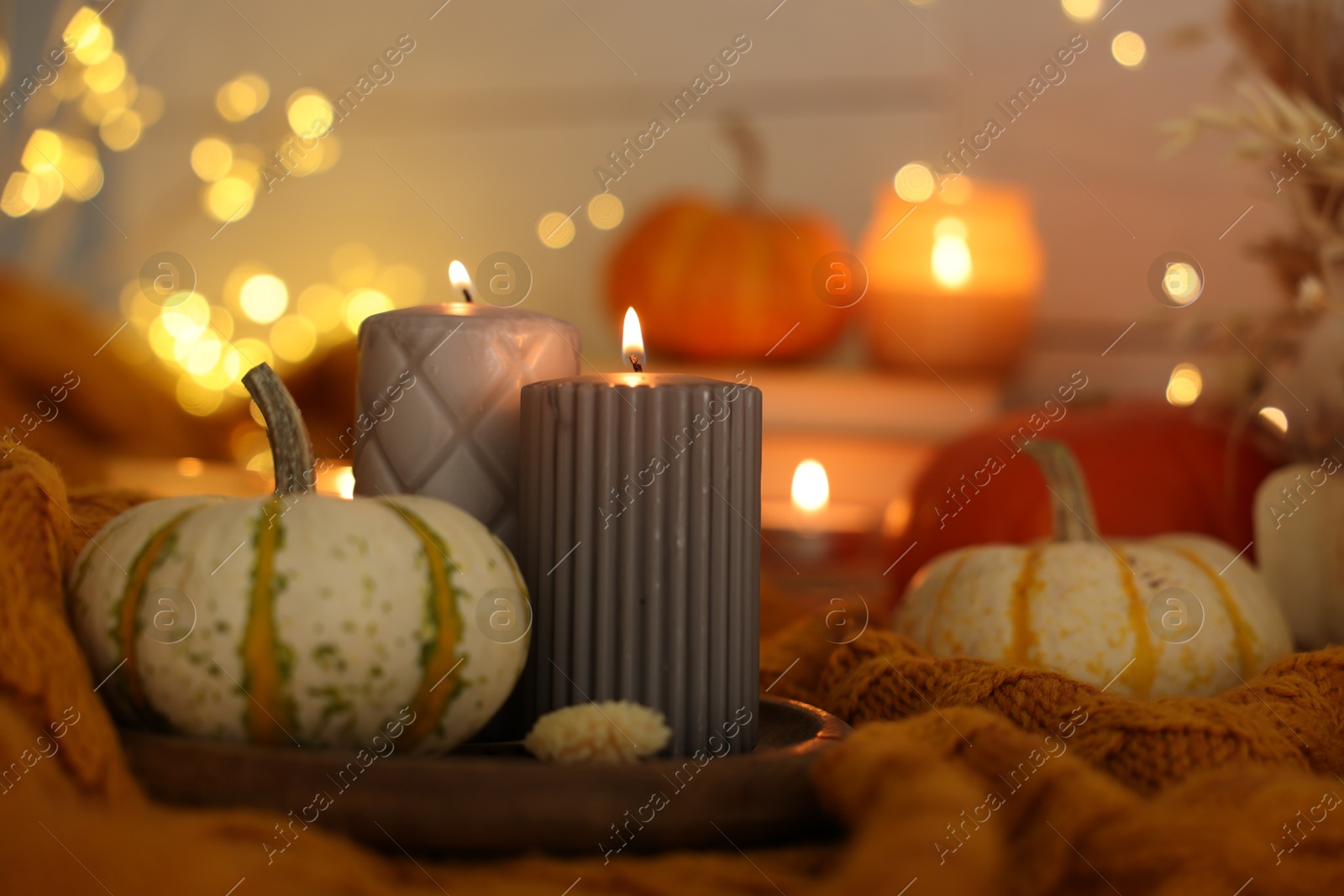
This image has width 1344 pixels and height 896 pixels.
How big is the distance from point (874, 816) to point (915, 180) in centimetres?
202

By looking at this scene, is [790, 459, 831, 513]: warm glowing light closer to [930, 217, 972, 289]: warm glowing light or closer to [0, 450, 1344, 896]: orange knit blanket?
[930, 217, 972, 289]: warm glowing light

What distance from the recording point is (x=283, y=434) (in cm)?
55

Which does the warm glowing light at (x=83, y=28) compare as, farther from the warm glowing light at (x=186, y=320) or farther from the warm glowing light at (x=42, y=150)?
the warm glowing light at (x=186, y=320)

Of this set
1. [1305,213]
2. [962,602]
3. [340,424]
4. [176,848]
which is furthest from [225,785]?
[340,424]

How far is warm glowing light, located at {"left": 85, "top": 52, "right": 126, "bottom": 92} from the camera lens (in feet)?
7.21

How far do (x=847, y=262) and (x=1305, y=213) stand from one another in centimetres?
118

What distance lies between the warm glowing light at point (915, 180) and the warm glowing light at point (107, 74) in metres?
1.56

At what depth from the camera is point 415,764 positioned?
0.45m

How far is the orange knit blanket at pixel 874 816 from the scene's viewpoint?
374 mm

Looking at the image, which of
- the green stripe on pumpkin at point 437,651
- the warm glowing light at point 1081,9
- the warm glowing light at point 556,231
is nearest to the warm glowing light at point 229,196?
the warm glowing light at point 556,231

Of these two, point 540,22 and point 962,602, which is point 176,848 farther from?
point 540,22

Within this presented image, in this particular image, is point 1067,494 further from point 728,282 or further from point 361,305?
point 361,305

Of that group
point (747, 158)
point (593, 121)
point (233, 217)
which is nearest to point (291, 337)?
point (233, 217)

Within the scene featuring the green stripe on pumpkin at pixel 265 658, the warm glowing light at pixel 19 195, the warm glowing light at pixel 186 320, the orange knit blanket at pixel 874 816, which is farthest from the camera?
the warm glowing light at pixel 186 320
